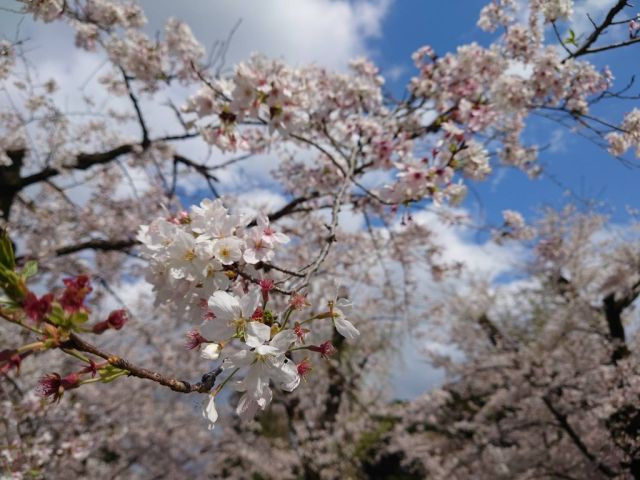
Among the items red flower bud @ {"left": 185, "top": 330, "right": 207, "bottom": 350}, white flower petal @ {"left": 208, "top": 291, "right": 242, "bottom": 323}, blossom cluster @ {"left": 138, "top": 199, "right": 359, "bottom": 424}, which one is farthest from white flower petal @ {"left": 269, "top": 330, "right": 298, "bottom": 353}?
red flower bud @ {"left": 185, "top": 330, "right": 207, "bottom": 350}

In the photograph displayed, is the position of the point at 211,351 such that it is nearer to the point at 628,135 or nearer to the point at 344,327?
the point at 344,327

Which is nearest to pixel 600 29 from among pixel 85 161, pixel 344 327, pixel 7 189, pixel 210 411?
pixel 344 327

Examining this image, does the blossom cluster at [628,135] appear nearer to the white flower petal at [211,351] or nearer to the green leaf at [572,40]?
the green leaf at [572,40]

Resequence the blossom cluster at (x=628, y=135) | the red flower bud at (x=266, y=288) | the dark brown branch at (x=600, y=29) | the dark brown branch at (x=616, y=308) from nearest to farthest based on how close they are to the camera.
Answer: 1. the red flower bud at (x=266, y=288)
2. the dark brown branch at (x=600, y=29)
3. the blossom cluster at (x=628, y=135)
4. the dark brown branch at (x=616, y=308)

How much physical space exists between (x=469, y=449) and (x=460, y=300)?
6.56 meters

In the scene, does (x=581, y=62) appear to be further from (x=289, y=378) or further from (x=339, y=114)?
(x=289, y=378)

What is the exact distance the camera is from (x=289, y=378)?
1120 mm

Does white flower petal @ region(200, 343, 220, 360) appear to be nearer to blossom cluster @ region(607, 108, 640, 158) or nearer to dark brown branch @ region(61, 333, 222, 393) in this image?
dark brown branch @ region(61, 333, 222, 393)

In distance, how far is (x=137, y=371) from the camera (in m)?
0.90

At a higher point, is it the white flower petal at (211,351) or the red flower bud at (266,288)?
the red flower bud at (266,288)

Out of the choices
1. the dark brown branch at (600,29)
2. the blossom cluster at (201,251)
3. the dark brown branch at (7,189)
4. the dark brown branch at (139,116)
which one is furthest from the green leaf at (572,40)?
the dark brown branch at (7,189)

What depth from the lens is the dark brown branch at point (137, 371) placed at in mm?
851

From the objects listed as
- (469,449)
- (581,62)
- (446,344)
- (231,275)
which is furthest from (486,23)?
(446,344)

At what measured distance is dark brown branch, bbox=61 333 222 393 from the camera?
85 centimetres
